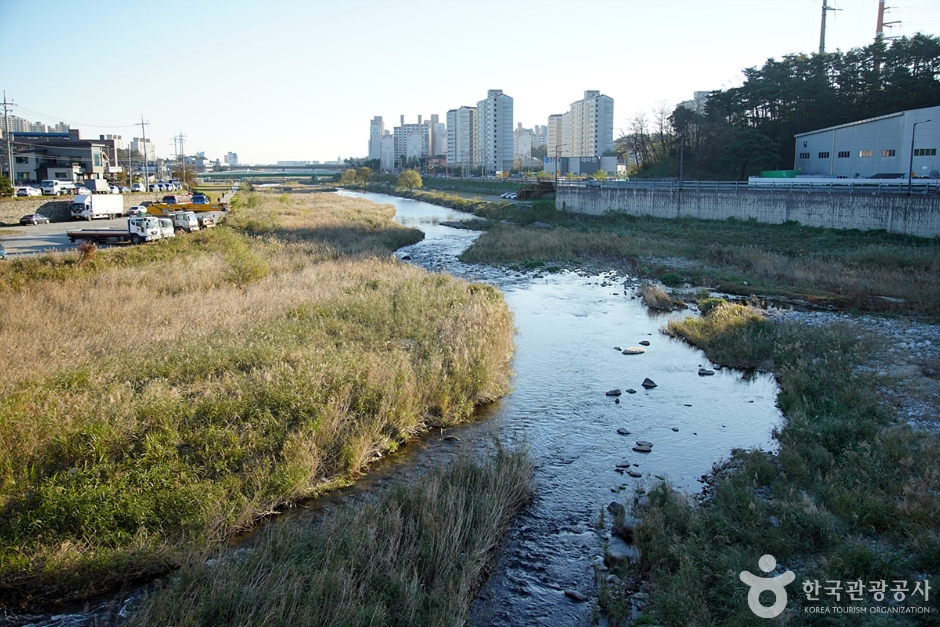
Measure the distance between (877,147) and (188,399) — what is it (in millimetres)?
54823

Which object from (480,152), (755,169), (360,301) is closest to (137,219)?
(360,301)

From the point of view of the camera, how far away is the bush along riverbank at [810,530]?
23.2 ft

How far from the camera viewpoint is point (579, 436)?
1293 centimetres

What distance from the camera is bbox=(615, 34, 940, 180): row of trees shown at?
57750 millimetres

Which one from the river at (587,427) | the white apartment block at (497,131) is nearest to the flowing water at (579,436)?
the river at (587,427)

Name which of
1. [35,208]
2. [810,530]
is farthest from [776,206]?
[35,208]

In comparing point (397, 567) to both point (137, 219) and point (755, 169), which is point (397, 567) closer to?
point (137, 219)

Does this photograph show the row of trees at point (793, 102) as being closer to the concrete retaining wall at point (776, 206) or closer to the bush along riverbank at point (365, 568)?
the concrete retaining wall at point (776, 206)

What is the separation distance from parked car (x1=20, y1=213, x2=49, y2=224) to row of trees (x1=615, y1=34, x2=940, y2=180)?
58.3 metres

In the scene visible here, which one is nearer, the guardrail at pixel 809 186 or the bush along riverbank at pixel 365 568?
the bush along riverbank at pixel 365 568

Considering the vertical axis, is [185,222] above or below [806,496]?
above

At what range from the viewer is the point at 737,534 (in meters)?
8.48

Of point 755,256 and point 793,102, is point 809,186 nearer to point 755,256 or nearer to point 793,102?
point 755,256

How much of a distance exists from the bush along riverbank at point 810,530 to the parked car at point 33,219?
47485mm
